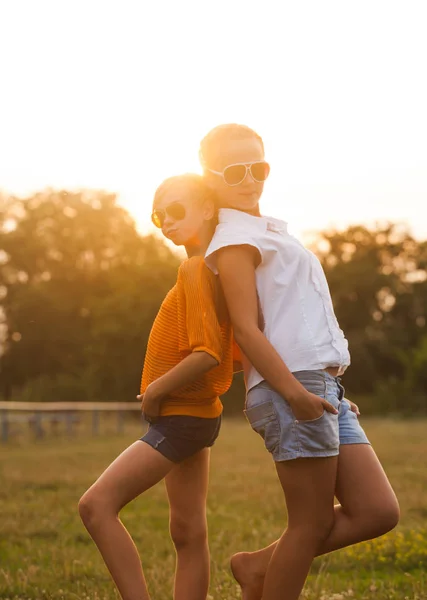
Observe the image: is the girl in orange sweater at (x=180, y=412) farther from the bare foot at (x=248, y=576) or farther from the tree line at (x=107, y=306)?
the tree line at (x=107, y=306)

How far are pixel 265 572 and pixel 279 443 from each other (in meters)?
0.66

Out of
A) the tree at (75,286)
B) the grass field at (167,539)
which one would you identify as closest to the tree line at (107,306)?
the tree at (75,286)

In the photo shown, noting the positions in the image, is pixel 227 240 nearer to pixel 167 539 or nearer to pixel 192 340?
pixel 192 340

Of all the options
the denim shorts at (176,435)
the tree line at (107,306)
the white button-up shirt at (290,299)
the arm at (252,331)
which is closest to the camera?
the arm at (252,331)

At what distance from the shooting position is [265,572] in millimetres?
3613

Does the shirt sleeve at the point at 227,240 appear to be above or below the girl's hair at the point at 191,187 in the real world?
below

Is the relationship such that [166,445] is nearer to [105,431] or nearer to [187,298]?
[187,298]

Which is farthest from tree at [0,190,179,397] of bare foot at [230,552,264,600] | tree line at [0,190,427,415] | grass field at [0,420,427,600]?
bare foot at [230,552,264,600]

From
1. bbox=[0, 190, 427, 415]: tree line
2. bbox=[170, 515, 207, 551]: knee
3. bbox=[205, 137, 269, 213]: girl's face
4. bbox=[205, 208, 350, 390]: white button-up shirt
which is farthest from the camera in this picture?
bbox=[0, 190, 427, 415]: tree line

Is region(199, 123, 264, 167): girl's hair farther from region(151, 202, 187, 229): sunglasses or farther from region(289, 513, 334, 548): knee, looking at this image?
region(289, 513, 334, 548): knee

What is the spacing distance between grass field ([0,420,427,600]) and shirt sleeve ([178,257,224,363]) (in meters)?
1.63

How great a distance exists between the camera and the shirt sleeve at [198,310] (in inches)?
132

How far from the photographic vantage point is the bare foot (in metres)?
3.63

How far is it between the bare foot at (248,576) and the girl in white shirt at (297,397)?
13 centimetres
